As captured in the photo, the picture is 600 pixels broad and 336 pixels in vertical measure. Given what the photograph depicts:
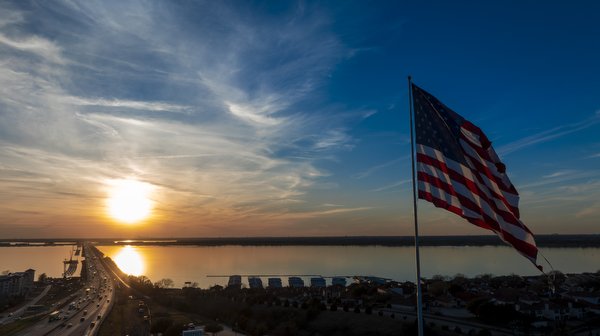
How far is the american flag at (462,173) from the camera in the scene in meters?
10.0

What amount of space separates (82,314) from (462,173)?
61.3 metres

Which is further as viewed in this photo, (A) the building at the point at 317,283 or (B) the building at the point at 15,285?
(A) the building at the point at 317,283

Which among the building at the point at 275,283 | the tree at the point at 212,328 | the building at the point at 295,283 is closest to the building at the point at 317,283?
the building at the point at 295,283

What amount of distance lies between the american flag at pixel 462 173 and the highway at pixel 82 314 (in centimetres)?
4426

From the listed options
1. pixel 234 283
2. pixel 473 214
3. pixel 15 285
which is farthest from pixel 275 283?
pixel 473 214

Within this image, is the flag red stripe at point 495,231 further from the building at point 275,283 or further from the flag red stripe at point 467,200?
the building at point 275,283

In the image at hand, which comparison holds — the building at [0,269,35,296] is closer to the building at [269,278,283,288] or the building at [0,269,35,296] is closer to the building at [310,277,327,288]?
the building at [269,278,283,288]

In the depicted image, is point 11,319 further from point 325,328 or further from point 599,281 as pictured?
point 599,281

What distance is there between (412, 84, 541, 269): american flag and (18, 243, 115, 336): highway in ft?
145

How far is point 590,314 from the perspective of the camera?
157ft

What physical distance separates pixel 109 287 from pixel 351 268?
6880 centimetres

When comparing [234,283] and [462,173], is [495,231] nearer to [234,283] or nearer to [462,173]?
[462,173]

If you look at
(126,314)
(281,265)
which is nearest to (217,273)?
(281,265)

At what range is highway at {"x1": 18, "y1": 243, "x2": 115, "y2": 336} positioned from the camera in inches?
1852
